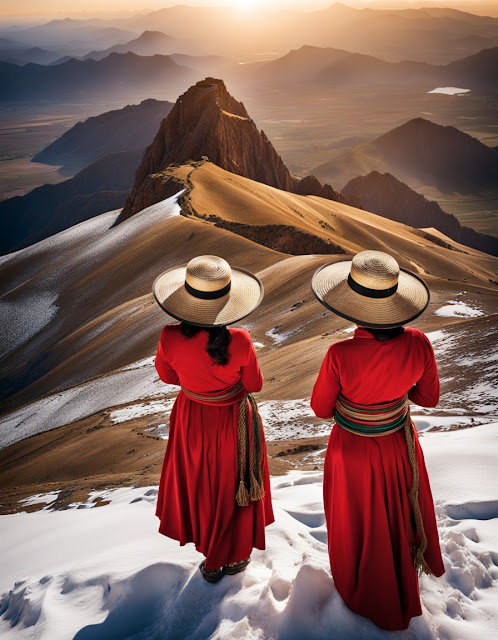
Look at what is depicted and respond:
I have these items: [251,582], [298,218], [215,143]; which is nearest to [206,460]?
[251,582]

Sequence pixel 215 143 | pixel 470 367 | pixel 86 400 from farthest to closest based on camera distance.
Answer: pixel 215 143 < pixel 86 400 < pixel 470 367

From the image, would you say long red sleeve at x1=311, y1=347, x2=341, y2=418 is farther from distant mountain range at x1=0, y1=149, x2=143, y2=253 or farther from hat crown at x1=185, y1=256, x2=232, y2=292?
distant mountain range at x1=0, y1=149, x2=143, y2=253

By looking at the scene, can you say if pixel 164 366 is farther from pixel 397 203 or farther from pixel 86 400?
pixel 397 203

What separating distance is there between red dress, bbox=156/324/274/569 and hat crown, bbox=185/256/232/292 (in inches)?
15.1

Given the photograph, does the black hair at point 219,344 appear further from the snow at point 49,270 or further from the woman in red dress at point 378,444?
the snow at point 49,270

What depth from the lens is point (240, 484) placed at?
4211 mm

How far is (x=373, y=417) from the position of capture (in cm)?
363

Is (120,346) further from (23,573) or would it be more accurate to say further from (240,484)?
(240,484)

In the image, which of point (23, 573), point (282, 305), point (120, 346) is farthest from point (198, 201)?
point (23, 573)

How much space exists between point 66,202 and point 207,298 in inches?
6151

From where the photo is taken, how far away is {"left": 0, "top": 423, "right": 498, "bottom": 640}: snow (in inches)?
142

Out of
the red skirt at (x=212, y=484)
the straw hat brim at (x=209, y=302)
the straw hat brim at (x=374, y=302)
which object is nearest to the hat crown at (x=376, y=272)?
the straw hat brim at (x=374, y=302)

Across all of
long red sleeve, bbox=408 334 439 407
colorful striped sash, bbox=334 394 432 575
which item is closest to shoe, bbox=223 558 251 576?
colorful striped sash, bbox=334 394 432 575

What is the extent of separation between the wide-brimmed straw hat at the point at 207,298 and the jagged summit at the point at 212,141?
54.8 metres
